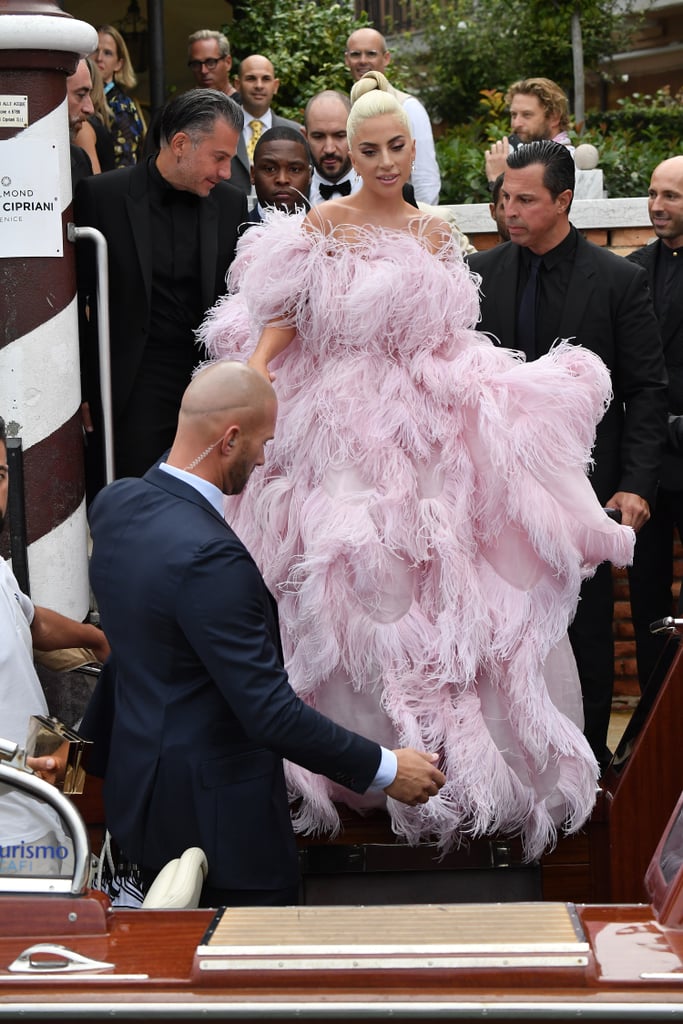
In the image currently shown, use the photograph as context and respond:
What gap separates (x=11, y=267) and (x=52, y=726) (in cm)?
158

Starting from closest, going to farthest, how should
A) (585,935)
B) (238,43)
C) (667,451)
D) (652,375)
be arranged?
(585,935)
(652,375)
(667,451)
(238,43)

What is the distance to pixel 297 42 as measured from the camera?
9.89 meters

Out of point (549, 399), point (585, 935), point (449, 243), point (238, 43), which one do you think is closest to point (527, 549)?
point (549, 399)

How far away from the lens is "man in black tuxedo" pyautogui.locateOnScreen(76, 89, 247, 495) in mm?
4215

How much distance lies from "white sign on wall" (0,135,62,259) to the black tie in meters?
1.39

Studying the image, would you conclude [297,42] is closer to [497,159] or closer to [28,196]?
[497,159]

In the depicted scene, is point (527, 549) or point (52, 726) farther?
point (527, 549)

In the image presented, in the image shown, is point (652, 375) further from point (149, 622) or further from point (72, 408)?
point (149, 622)

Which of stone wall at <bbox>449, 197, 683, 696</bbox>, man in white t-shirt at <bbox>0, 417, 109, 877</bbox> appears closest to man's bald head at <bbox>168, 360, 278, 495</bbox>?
man in white t-shirt at <bbox>0, 417, 109, 877</bbox>

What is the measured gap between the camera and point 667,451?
14.8 feet

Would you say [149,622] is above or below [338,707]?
above

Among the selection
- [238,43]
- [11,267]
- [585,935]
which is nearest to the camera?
[585,935]

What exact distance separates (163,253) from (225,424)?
1.84 m

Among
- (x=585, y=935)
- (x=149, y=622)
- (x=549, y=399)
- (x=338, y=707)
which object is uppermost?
(x=549, y=399)
